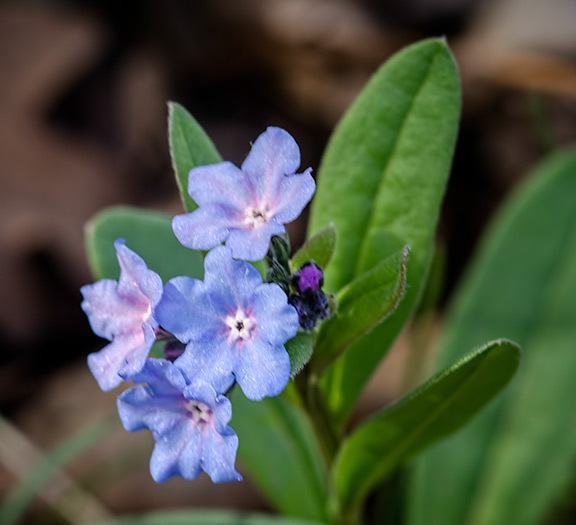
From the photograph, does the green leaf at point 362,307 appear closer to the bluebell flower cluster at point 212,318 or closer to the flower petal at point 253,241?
the bluebell flower cluster at point 212,318

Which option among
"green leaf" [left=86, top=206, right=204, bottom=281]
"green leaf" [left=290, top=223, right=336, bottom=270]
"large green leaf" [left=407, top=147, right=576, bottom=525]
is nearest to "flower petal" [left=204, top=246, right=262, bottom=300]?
"green leaf" [left=290, top=223, right=336, bottom=270]

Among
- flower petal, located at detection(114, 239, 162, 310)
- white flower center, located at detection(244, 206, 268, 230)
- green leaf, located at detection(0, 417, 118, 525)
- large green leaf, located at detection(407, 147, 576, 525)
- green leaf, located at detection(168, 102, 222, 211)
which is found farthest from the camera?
green leaf, located at detection(0, 417, 118, 525)

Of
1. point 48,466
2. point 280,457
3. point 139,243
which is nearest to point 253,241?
point 139,243

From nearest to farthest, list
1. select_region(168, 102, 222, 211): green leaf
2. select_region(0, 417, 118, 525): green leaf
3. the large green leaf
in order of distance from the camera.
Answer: select_region(168, 102, 222, 211): green leaf
the large green leaf
select_region(0, 417, 118, 525): green leaf

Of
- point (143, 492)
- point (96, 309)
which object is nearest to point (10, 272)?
point (143, 492)

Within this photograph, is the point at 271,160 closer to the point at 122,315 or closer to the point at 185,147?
the point at 185,147

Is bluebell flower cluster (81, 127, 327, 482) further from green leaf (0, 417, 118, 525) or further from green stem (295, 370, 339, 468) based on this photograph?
green leaf (0, 417, 118, 525)
